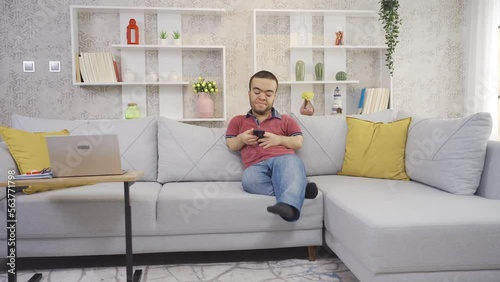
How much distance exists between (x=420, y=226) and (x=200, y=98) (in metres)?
2.41

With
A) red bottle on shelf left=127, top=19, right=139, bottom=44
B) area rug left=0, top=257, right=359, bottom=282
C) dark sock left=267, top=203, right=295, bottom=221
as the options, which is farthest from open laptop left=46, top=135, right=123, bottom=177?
red bottle on shelf left=127, top=19, right=139, bottom=44

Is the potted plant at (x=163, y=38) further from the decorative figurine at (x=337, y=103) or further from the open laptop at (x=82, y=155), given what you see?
the open laptop at (x=82, y=155)

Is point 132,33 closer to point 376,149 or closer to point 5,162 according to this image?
point 5,162

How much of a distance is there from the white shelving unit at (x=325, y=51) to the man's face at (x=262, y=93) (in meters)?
1.18

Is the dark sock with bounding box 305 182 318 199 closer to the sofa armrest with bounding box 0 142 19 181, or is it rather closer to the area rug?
the area rug

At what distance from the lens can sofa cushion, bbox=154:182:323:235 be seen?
6.68 ft

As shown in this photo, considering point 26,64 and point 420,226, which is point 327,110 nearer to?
point 420,226

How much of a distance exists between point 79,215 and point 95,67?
178 cm

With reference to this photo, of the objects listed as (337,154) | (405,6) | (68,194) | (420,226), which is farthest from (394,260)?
(405,6)

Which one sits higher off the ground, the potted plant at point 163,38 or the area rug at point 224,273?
the potted plant at point 163,38

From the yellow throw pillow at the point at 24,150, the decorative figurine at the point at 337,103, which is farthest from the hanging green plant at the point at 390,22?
the yellow throw pillow at the point at 24,150

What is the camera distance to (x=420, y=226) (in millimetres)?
1511

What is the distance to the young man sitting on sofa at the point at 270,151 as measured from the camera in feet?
6.44

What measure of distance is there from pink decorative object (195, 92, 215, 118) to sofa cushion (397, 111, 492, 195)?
1862 mm
